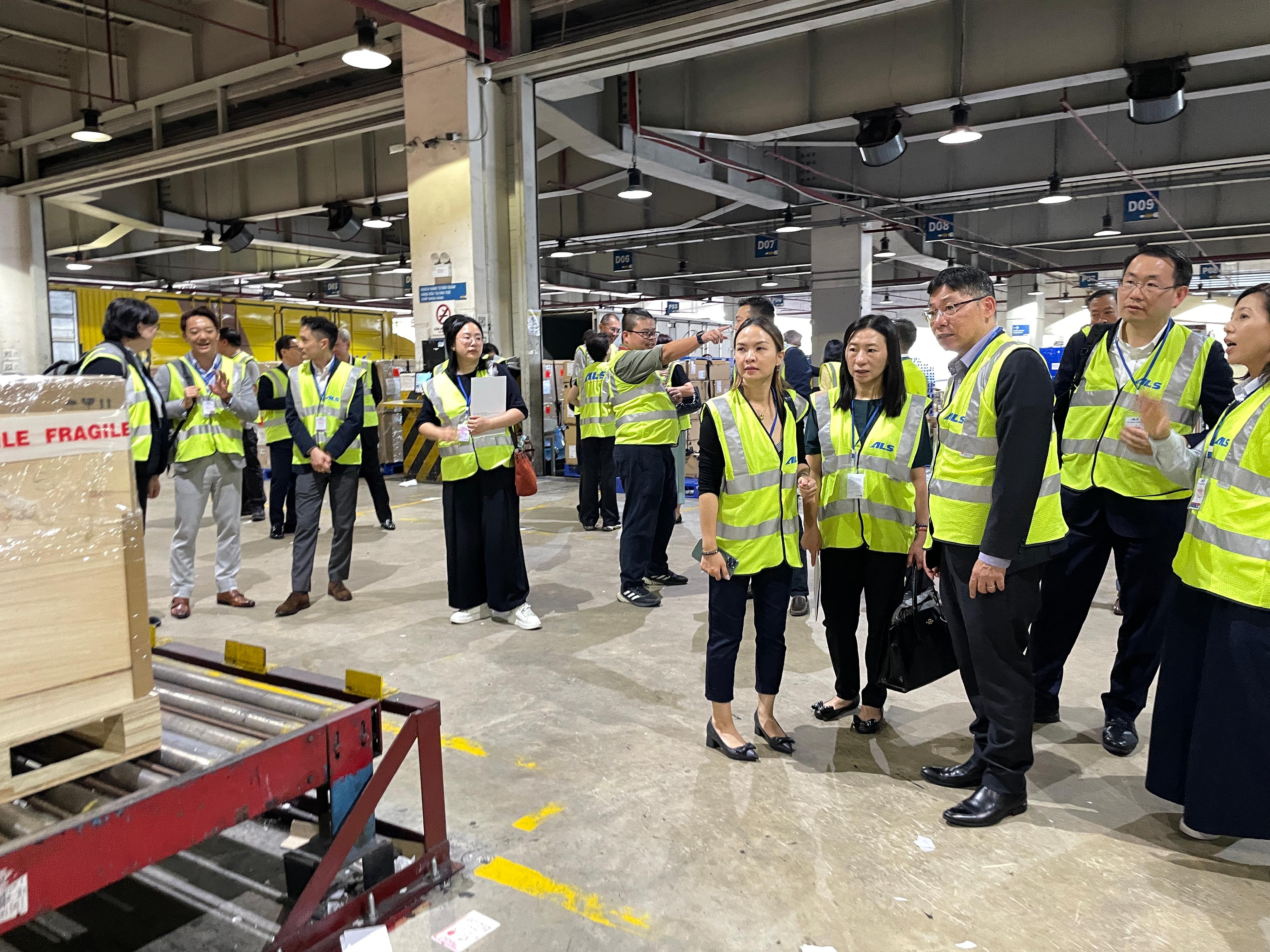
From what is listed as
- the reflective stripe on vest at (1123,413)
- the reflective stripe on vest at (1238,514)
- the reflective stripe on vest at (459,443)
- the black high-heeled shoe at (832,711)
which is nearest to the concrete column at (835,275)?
the reflective stripe on vest at (459,443)

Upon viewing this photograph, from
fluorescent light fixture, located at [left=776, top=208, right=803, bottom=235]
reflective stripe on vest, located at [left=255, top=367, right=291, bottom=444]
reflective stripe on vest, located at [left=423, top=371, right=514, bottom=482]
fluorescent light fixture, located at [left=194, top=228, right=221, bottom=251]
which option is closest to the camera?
reflective stripe on vest, located at [left=423, top=371, right=514, bottom=482]

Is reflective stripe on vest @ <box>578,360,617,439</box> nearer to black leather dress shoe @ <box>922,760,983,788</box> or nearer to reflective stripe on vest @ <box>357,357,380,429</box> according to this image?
reflective stripe on vest @ <box>357,357,380,429</box>

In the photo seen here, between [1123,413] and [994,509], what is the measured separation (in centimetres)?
122

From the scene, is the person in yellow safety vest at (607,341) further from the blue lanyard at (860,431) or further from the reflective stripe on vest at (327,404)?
the blue lanyard at (860,431)

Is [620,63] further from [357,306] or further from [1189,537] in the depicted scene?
[357,306]

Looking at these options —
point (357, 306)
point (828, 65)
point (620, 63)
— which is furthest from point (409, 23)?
point (357, 306)

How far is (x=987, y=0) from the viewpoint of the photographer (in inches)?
348

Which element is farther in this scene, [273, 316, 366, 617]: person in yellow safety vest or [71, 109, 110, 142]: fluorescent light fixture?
[71, 109, 110, 142]: fluorescent light fixture

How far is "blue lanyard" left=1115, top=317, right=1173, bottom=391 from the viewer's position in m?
3.36

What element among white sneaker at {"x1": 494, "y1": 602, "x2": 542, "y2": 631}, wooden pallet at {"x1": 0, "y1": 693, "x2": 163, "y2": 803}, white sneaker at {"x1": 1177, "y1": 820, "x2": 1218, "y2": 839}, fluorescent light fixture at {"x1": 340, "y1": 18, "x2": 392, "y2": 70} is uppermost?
fluorescent light fixture at {"x1": 340, "y1": 18, "x2": 392, "y2": 70}

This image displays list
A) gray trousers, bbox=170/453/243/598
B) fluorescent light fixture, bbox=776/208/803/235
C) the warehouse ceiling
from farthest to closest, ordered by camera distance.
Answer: fluorescent light fixture, bbox=776/208/803/235
the warehouse ceiling
gray trousers, bbox=170/453/243/598

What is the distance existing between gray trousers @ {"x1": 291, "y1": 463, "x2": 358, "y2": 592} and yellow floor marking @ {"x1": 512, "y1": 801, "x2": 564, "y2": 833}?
2996 mm

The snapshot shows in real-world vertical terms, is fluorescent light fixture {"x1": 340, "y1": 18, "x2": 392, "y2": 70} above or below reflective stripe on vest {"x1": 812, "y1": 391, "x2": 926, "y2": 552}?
above

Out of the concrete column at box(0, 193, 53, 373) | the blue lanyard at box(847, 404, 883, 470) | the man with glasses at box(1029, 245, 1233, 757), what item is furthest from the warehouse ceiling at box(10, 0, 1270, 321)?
the blue lanyard at box(847, 404, 883, 470)
